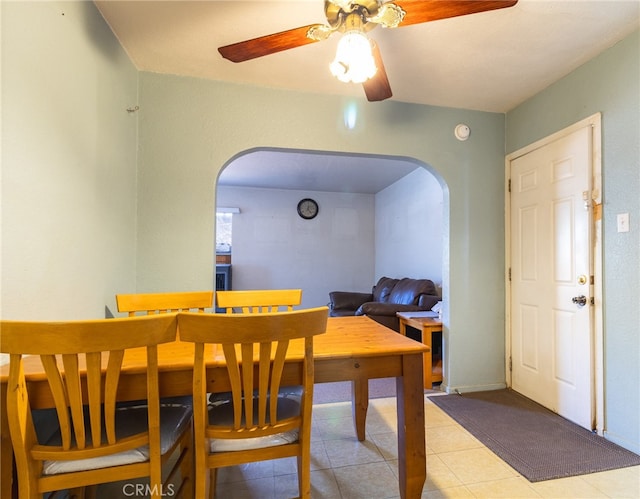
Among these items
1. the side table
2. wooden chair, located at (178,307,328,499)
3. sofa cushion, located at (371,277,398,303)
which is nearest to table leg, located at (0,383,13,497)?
wooden chair, located at (178,307,328,499)

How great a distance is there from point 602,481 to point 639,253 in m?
1.19

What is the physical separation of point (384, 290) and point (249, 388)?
3.58 meters

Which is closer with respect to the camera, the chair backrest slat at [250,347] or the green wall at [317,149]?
the chair backrest slat at [250,347]

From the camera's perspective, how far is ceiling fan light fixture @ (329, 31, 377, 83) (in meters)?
1.25

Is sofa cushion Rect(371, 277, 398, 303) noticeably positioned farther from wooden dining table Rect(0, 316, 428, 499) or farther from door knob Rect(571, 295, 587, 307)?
wooden dining table Rect(0, 316, 428, 499)

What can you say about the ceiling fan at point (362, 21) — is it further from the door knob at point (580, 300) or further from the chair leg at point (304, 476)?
the door knob at point (580, 300)

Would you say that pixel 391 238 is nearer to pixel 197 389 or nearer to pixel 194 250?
pixel 194 250

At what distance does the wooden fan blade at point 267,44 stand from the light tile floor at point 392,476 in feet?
6.77

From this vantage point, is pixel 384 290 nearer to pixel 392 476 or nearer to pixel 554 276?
pixel 554 276

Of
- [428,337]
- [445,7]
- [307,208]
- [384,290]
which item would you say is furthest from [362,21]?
[307,208]

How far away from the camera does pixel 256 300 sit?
1.81 metres

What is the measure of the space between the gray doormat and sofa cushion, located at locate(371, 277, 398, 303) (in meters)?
1.87

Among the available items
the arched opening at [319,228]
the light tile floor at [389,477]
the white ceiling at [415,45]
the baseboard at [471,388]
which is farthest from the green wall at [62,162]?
the arched opening at [319,228]

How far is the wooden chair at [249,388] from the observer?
0.94 meters
